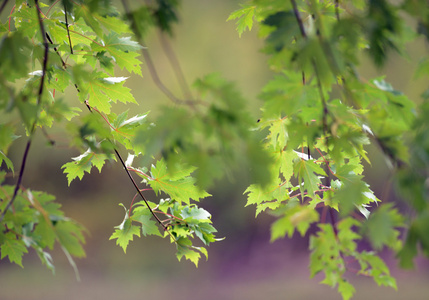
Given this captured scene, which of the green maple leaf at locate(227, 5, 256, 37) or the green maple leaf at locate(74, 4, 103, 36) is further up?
the green maple leaf at locate(74, 4, 103, 36)

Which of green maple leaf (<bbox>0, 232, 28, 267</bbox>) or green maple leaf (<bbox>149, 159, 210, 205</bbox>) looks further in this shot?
green maple leaf (<bbox>149, 159, 210, 205</bbox>)

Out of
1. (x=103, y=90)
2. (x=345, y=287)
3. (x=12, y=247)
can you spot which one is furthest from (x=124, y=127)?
(x=345, y=287)

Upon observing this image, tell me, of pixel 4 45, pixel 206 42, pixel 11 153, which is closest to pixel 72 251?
pixel 4 45

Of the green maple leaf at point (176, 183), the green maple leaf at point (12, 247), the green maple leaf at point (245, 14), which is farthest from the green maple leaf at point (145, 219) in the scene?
the green maple leaf at point (245, 14)

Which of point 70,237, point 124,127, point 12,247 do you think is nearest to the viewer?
point 70,237

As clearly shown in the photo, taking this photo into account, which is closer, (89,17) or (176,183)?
(89,17)

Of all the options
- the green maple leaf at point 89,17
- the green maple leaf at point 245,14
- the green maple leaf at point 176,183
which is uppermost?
the green maple leaf at point 89,17

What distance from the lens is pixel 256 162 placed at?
473 mm

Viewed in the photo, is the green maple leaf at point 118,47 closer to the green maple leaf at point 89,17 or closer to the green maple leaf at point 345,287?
the green maple leaf at point 89,17

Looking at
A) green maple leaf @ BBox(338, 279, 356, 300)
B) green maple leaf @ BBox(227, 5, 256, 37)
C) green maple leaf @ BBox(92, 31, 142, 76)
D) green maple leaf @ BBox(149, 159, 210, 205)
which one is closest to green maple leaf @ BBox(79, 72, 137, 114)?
green maple leaf @ BBox(92, 31, 142, 76)

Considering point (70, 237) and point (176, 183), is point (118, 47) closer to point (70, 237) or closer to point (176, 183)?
point (176, 183)

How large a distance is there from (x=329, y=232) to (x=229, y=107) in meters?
0.23

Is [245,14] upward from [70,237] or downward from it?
upward

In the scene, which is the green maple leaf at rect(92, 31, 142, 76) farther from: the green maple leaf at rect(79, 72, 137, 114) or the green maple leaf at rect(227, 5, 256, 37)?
the green maple leaf at rect(227, 5, 256, 37)
